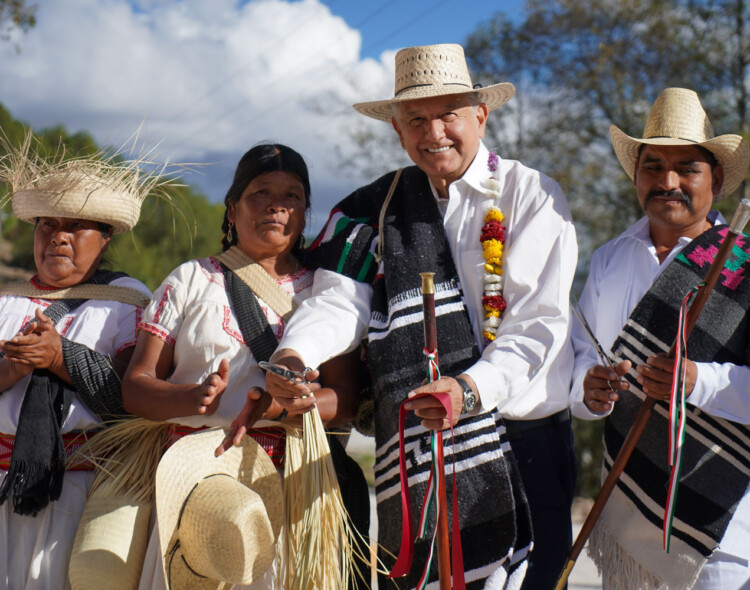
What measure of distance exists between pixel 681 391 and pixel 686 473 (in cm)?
39

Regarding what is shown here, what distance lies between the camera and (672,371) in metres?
2.80

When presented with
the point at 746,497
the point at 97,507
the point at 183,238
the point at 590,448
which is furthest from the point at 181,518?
the point at 183,238

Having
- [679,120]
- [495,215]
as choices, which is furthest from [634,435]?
[679,120]

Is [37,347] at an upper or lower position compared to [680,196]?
lower

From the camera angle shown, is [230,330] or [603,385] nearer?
[603,385]

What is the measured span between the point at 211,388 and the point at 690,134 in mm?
2057

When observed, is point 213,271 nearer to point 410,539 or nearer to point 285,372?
point 285,372

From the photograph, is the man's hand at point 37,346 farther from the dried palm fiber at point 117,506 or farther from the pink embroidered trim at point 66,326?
the dried palm fiber at point 117,506

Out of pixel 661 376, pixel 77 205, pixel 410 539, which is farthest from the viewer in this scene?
pixel 77 205

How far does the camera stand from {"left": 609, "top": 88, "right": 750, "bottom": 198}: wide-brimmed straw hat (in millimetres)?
3275

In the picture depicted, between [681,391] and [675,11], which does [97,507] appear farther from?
[675,11]

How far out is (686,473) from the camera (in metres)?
3.01

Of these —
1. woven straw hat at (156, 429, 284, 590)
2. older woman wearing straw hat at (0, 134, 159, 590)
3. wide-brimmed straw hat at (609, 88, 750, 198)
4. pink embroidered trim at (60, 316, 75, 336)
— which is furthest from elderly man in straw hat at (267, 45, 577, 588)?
pink embroidered trim at (60, 316, 75, 336)

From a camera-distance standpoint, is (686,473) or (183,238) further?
(183,238)
